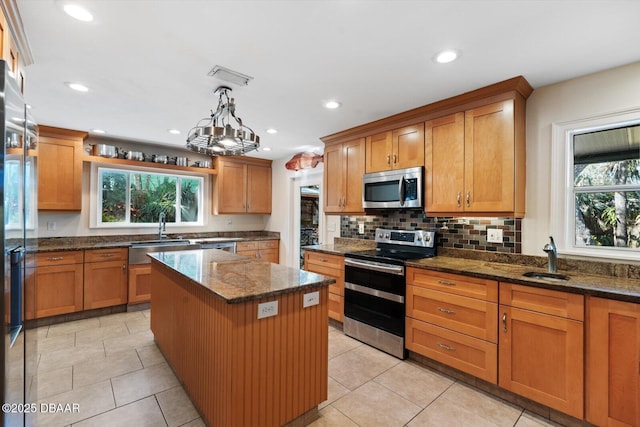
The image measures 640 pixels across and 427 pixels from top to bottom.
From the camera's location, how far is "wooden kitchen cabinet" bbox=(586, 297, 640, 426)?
165cm

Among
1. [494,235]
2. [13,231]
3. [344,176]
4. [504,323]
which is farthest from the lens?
[344,176]

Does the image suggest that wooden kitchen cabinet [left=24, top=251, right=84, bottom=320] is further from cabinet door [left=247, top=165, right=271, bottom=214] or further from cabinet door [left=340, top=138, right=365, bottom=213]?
cabinet door [left=340, top=138, right=365, bottom=213]

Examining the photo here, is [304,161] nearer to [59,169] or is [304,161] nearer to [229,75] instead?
[229,75]

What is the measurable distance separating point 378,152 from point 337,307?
1837 millimetres

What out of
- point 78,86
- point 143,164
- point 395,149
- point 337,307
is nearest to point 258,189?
point 143,164

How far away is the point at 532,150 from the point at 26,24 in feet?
11.9

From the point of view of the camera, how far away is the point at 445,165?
2.76 metres

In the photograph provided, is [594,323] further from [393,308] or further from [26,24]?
[26,24]

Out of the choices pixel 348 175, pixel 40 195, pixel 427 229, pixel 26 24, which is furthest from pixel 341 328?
pixel 40 195

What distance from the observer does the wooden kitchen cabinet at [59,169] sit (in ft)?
11.9

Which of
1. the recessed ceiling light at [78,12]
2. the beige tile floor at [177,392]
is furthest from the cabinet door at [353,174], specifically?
the recessed ceiling light at [78,12]

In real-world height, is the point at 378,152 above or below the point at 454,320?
above

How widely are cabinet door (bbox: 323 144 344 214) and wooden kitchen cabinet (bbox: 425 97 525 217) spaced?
1.21 meters

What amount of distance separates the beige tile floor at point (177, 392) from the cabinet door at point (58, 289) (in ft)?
1.77
